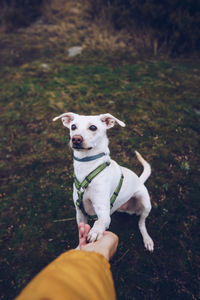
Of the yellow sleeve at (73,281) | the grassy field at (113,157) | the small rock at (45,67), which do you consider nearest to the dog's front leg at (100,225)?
the yellow sleeve at (73,281)

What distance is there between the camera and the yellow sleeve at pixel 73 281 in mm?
870

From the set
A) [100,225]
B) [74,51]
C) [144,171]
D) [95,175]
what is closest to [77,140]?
[95,175]

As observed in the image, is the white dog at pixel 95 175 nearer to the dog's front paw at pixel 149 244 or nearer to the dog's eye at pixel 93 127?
the dog's eye at pixel 93 127

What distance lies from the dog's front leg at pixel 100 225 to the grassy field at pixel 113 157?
1.17m

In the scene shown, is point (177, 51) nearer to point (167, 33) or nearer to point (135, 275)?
point (167, 33)

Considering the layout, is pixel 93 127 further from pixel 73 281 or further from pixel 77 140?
pixel 73 281

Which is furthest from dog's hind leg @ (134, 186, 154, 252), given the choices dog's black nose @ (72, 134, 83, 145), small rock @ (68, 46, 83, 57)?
small rock @ (68, 46, 83, 57)

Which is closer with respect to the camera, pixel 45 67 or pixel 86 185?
pixel 86 185

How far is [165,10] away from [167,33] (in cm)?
79

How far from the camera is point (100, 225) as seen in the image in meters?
2.19

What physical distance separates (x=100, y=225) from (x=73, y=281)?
1.26m

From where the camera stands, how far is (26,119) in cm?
541

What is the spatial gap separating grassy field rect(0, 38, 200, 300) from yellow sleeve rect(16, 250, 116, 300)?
7.06 ft

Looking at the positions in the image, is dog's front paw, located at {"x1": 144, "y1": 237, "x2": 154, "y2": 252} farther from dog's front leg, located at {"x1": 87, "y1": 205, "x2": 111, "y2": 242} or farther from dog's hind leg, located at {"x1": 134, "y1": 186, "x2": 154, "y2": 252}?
dog's front leg, located at {"x1": 87, "y1": 205, "x2": 111, "y2": 242}
